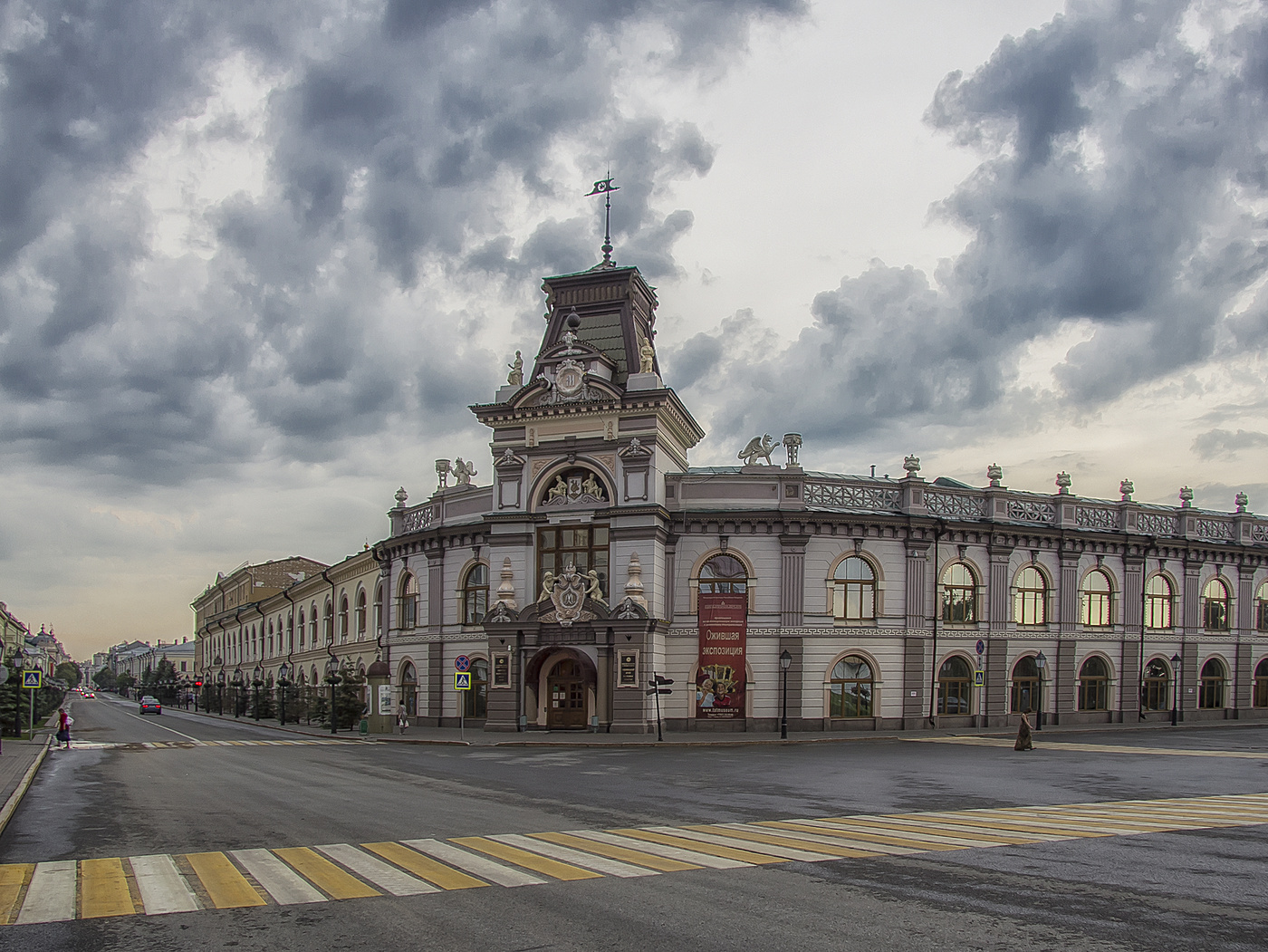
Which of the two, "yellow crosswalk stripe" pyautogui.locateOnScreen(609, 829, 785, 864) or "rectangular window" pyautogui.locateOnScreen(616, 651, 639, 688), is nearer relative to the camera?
"yellow crosswalk stripe" pyautogui.locateOnScreen(609, 829, 785, 864)

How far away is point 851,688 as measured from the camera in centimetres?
4188

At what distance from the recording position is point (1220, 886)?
9938 mm

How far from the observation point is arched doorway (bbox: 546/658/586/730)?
41062 mm

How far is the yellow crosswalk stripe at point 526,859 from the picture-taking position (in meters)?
10.8

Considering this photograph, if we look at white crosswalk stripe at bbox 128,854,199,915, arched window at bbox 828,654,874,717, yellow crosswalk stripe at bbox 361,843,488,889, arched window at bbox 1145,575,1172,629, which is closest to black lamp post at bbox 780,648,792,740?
arched window at bbox 828,654,874,717

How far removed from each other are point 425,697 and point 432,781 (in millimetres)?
25050

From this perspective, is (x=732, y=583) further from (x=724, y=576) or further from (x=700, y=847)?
(x=700, y=847)

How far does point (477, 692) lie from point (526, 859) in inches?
1324

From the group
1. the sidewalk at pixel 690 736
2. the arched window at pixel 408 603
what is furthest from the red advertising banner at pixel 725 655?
the arched window at pixel 408 603

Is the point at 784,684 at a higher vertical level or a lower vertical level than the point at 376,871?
lower

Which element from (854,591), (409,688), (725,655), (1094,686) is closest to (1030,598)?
(1094,686)

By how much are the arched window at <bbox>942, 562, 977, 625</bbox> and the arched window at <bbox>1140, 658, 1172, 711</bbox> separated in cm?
1087

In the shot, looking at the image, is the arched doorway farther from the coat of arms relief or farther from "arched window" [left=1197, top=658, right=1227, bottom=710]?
"arched window" [left=1197, top=658, right=1227, bottom=710]

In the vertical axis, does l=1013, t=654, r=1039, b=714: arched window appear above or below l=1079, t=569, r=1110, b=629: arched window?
below
